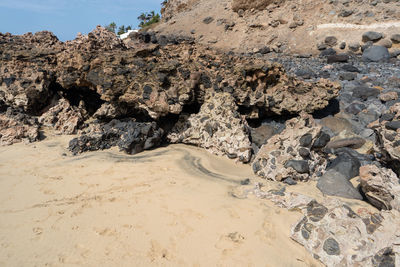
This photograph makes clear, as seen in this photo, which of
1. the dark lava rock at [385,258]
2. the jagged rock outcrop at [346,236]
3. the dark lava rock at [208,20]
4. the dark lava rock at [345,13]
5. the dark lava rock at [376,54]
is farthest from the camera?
the dark lava rock at [208,20]

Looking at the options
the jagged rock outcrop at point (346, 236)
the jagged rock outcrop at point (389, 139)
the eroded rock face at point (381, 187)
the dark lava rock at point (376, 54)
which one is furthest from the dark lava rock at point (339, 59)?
the jagged rock outcrop at point (346, 236)

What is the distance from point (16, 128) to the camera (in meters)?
5.29

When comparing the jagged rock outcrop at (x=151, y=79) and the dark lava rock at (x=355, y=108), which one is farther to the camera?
the dark lava rock at (x=355, y=108)

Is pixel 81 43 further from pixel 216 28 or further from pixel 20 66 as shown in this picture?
pixel 216 28

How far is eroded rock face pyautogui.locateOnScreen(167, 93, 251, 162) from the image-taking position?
187 inches

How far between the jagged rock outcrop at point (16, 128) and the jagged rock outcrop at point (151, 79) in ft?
0.87

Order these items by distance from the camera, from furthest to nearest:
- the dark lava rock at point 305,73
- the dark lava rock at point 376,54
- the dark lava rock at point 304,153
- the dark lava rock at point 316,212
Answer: the dark lava rock at point 376,54, the dark lava rock at point 305,73, the dark lava rock at point 304,153, the dark lava rock at point 316,212

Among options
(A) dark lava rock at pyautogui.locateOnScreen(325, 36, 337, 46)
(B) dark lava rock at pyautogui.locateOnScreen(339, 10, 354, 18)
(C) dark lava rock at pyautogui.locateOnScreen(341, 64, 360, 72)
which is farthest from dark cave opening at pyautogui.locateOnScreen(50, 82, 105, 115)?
(B) dark lava rock at pyautogui.locateOnScreen(339, 10, 354, 18)

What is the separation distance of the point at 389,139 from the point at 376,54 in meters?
7.82

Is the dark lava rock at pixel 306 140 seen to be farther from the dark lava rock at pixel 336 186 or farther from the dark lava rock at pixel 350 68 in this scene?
the dark lava rock at pixel 350 68

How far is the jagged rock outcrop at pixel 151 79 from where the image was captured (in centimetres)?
508

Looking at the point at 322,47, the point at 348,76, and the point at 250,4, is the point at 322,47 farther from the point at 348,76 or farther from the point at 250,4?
the point at 250,4

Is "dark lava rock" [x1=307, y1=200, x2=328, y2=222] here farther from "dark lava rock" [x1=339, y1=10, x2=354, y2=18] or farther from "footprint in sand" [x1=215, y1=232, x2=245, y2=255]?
Answer: "dark lava rock" [x1=339, y1=10, x2=354, y2=18]

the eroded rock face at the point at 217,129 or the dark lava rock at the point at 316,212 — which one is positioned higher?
the eroded rock face at the point at 217,129
